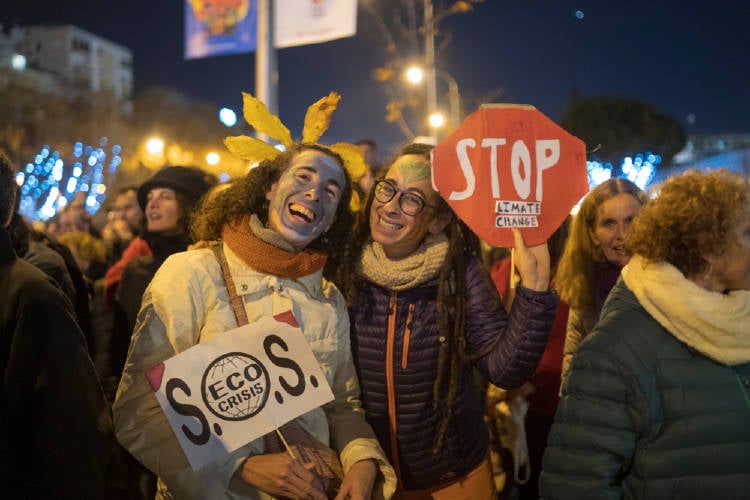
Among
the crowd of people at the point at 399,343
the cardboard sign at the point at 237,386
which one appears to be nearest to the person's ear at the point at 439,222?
the crowd of people at the point at 399,343

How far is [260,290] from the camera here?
2.42 metres

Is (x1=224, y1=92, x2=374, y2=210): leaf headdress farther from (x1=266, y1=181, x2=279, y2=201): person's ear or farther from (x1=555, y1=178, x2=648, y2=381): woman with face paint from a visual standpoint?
(x1=555, y1=178, x2=648, y2=381): woman with face paint

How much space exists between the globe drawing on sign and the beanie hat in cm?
233

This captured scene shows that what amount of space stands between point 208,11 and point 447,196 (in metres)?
7.12

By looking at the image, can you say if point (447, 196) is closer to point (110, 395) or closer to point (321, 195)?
point (321, 195)

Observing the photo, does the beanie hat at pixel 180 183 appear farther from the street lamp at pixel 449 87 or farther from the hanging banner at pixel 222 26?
the street lamp at pixel 449 87

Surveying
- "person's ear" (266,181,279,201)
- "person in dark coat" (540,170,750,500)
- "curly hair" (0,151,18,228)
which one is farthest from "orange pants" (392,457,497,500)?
"curly hair" (0,151,18,228)

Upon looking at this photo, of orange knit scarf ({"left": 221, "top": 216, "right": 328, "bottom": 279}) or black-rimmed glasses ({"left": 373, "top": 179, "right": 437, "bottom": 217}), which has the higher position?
black-rimmed glasses ({"left": 373, "top": 179, "right": 437, "bottom": 217})

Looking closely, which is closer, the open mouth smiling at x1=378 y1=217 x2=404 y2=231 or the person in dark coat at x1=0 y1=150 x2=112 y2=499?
the person in dark coat at x1=0 y1=150 x2=112 y2=499

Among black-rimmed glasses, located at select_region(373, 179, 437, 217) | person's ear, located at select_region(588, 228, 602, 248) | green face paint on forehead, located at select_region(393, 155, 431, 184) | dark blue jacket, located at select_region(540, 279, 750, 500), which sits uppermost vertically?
green face paint on forehead, located at select_region(393, 155, 431, 184)

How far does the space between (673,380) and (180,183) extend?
3.31 metres

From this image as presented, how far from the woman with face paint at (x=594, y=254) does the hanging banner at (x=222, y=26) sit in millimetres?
6338

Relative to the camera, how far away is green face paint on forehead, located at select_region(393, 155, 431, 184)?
9.45 ft

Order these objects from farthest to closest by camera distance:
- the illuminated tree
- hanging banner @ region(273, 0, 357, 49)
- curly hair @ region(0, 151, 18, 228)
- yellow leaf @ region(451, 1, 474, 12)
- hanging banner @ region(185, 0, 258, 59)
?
the illuminated tree
yellow leaf @ region(451, 1, 474, 12)
hanging banner @ region(185, 0, 258, 59)
hanging banner @ region(273, 0, 357, 49)
curly hair @ region(0, 151, 18, 228)
